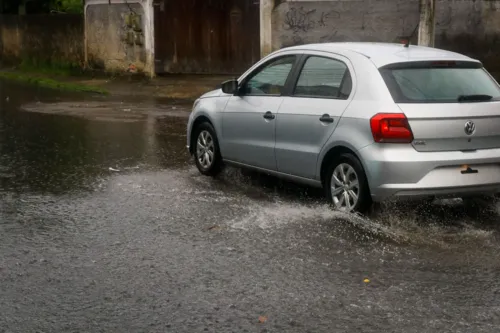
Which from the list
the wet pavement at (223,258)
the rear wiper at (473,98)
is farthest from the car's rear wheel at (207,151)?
the rear wiper at (473,98)

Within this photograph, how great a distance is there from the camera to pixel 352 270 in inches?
240

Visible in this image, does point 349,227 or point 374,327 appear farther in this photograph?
point 349,227

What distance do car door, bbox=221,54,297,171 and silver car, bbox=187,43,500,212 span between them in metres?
0.02

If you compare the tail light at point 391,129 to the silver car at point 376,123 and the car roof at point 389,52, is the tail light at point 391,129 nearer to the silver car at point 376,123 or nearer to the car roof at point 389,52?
the silver car at point 376,123

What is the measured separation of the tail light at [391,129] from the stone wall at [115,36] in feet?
56.0

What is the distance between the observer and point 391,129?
7.25 meters

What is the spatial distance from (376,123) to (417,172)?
572 millimetres

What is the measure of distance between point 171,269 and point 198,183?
3505 mm

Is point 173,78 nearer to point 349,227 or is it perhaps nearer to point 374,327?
point 349,227

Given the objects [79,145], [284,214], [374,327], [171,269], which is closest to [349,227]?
[284,214]

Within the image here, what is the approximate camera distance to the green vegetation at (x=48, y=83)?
2262 cm

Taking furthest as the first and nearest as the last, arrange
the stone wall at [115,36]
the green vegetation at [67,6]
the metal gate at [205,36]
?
the green vegetation at [67,6], the metal gate at [205,36], the stone wall at [115,36]

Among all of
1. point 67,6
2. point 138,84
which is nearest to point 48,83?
point 138,84

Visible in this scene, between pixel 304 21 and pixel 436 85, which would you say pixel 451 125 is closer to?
pixel 436 85
